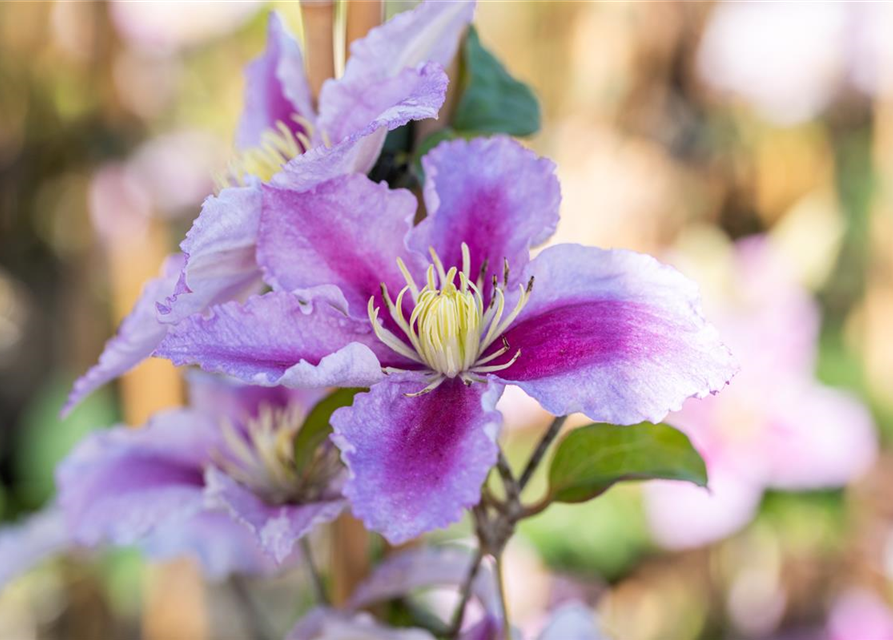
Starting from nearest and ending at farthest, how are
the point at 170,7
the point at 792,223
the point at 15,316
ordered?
the point at 792,223
the point at 170,7
the point at 15,316

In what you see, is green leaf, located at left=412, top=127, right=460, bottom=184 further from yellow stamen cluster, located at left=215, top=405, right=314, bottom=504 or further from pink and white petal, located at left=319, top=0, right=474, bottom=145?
yellow stamen cluster, located at left=215, top=405, right=314, bottom=504

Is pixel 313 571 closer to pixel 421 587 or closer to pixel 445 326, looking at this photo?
pixel 421 587

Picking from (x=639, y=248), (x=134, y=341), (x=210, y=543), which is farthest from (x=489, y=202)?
(x=639, y=248)

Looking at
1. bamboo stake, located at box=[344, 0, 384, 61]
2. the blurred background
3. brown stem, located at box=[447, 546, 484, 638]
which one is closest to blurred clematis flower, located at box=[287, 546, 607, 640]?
brown stem, located at box=[447, 546, 484, 638]

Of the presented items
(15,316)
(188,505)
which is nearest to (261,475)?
(188,505)

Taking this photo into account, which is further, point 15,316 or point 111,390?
point 15,316

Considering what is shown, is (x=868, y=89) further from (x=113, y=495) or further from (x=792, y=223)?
(x=113, y=495)

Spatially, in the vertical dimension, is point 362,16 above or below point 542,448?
above
